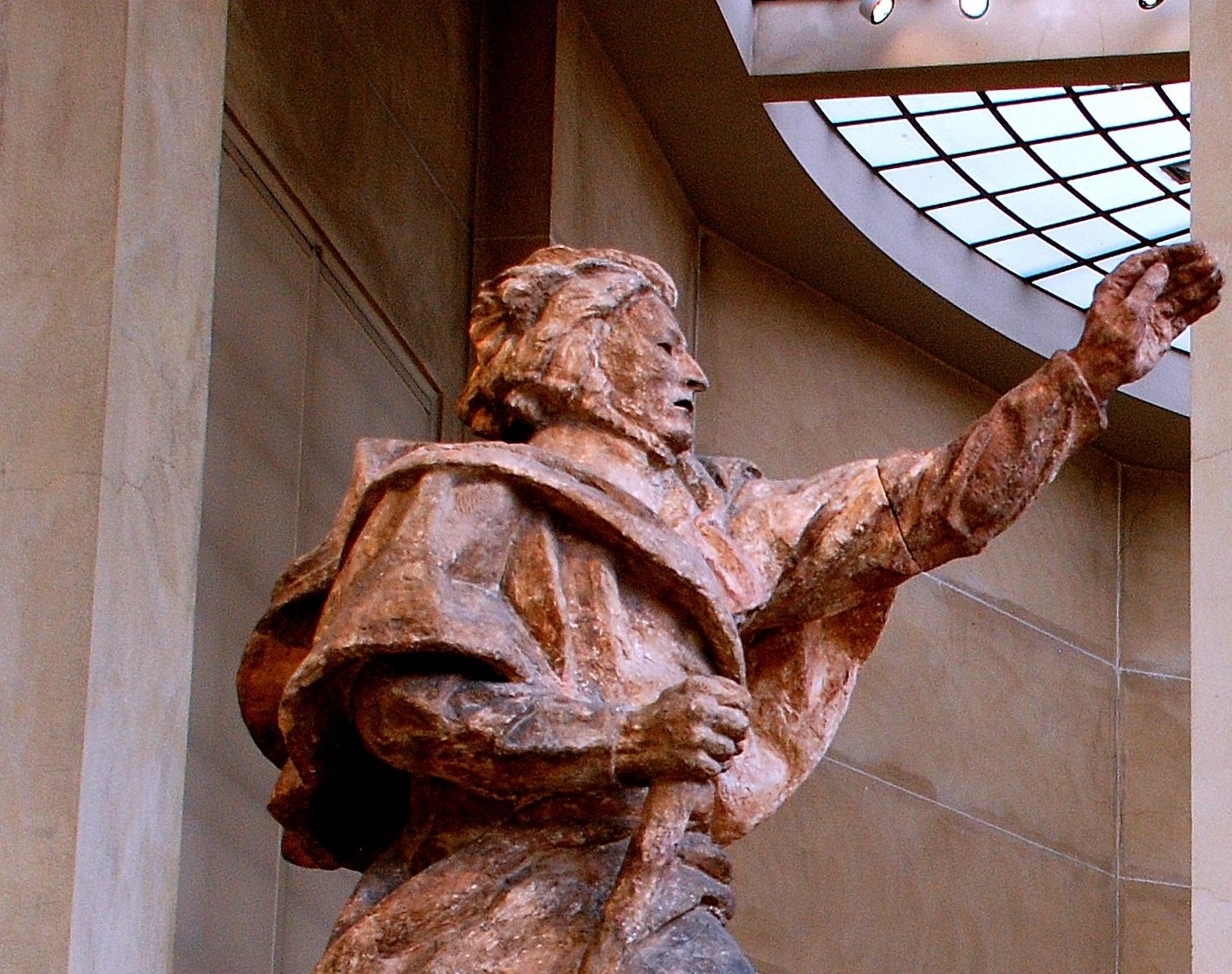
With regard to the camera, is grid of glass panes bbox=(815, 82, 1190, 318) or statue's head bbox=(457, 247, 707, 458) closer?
statue's head bbox=(457, 247, 707, 458)

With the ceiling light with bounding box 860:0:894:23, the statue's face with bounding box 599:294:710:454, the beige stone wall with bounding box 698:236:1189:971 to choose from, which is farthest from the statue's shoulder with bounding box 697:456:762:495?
the beige stone wall with bounding box 698:236:1189:971

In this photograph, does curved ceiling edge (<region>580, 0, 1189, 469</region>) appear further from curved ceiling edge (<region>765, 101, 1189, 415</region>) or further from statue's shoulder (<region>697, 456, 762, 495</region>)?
statue's shoulder (<region>697, 456, 762, 495</region>)

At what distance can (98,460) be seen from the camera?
6.45 metres

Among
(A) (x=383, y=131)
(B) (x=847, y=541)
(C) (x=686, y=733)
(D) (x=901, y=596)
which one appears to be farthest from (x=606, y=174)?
(C) (x=686, y=733)

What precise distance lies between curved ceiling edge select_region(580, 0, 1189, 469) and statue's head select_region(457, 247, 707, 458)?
602cm

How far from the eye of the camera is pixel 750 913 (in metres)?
12.5

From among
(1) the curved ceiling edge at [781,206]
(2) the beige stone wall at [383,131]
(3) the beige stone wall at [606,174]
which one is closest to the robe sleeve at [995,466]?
(2) the beige stone wall at [383,131]

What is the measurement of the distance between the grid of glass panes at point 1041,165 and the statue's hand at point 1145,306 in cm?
789

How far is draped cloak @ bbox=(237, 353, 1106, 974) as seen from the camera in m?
4.81

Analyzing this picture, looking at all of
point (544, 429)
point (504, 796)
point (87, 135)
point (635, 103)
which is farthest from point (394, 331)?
point (504, 796)

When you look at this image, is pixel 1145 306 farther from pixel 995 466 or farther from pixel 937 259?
pixel 937 259

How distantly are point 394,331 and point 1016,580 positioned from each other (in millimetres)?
6134

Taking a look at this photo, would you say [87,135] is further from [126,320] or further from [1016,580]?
[1016,580]

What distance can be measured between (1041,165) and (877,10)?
229 centimetres
